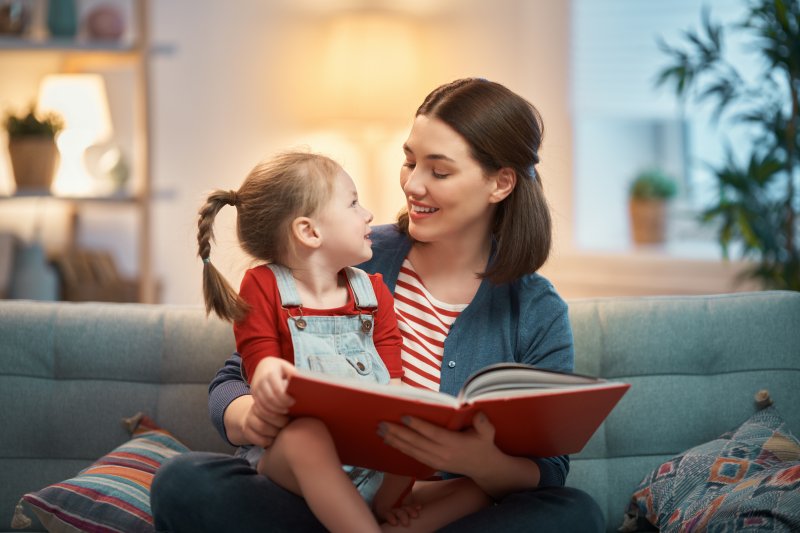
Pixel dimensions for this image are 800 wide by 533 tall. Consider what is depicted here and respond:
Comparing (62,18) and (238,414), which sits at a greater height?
Answer: (62,18)

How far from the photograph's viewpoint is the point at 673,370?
85.4 inches

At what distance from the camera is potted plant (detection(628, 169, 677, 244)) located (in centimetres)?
397

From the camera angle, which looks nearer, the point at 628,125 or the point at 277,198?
the point at 277,198

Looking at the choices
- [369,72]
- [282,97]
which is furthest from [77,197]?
[369,72]

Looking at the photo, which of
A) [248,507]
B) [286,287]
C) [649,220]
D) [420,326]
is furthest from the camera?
[649,220]

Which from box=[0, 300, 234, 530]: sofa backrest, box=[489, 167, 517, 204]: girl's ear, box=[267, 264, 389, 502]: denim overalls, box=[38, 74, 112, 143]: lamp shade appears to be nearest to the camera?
box=[267, 264, 389, 502]: denim overalls

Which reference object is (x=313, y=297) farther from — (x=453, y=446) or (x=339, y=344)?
(x=453, y=446)

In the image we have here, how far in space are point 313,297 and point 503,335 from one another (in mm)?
391

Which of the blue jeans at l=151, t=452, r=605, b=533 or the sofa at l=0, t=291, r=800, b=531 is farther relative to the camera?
the sofa at l=0, t=291, r=800, b=531

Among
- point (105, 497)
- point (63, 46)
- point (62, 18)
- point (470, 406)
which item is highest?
point (62, 18)

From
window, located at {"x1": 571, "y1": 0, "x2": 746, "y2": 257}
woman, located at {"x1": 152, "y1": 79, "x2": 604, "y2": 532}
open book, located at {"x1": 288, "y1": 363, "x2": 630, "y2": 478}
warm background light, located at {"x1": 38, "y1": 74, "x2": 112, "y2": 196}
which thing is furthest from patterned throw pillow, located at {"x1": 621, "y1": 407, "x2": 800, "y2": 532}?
warm background light, located at {"x1": 38, "y1": 74, "x2": 112, "y2": 196}

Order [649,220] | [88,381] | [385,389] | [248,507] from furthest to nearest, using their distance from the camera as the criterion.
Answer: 1. [649,220]
2. [88,381]
3. [248,507]
4. [385,389]

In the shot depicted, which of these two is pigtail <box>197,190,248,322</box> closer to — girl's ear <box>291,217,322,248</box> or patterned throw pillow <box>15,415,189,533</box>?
girl's ear <box>291,217,322,248</box>

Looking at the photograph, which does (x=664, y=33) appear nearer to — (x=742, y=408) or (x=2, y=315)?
(x=742, y=408)
